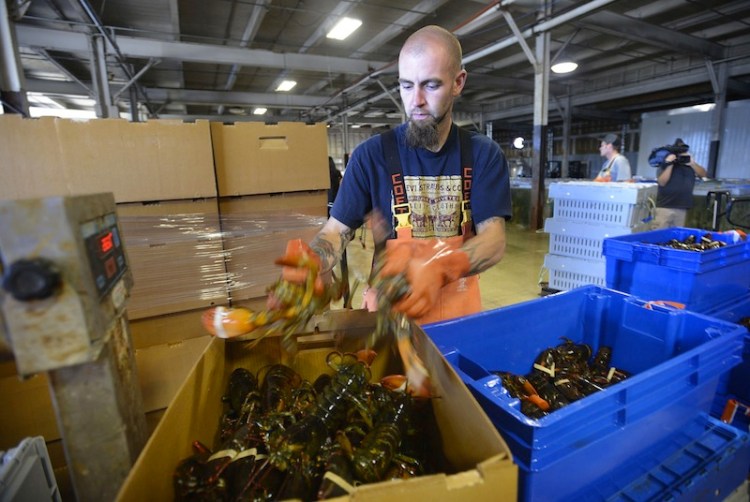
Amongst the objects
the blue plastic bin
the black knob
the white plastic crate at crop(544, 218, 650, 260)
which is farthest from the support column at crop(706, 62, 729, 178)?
the black knob

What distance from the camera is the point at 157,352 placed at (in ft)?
5.99

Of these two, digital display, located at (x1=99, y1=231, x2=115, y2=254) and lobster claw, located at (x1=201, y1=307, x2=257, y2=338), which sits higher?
digital display, located at (x1=99, y1=231, x2=115, y2=254)

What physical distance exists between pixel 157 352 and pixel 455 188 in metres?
1.70

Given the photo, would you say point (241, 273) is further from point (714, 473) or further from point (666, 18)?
point (666, 18)

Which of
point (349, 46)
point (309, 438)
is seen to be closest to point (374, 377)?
point (309, 438)

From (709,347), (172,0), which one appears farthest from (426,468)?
(172,0)

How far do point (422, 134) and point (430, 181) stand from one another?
0.68ft

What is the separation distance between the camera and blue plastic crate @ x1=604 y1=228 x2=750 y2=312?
180 cm

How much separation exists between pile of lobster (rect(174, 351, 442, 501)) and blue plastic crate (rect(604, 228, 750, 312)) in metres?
1.61

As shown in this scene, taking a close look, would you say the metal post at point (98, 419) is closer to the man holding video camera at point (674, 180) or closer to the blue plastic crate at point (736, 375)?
the blue plastic crate at point (736, 375)

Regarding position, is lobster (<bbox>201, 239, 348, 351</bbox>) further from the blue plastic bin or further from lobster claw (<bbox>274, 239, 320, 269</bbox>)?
the blue plastic bin

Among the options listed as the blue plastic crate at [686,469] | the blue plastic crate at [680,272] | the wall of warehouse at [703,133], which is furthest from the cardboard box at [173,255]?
the wall of warehouse at [703,133]

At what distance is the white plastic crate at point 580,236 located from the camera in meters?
3.42

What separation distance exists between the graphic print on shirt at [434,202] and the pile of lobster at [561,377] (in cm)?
68
